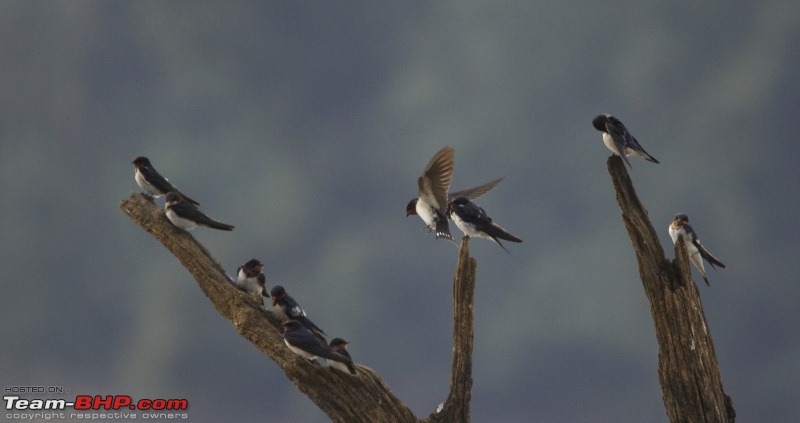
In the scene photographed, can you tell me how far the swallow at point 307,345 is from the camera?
38.4 feet

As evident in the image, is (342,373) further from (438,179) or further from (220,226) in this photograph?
(438,179)

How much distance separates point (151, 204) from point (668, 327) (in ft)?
25.2

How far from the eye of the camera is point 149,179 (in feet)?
46.3

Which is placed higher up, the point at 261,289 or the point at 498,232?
the point at 498,232

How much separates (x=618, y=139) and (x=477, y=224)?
7.65ft

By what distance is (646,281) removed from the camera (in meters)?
12.6

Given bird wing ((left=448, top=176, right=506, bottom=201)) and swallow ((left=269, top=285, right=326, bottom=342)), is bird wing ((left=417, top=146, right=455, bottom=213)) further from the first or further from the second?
swallow ((left=269, top=285, right=326, bottom=342))

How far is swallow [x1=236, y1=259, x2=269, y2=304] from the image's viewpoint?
13.1 m

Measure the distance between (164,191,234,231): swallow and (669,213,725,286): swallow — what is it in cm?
727

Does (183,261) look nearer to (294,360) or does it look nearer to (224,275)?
(224,275)

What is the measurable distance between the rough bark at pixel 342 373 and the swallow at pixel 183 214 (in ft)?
2.25

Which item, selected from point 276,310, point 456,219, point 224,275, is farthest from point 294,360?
point 456,219

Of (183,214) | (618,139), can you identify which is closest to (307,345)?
(183,214)

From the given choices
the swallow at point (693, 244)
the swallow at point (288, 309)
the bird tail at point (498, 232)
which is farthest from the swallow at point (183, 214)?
the swallow at point (693, 244)
